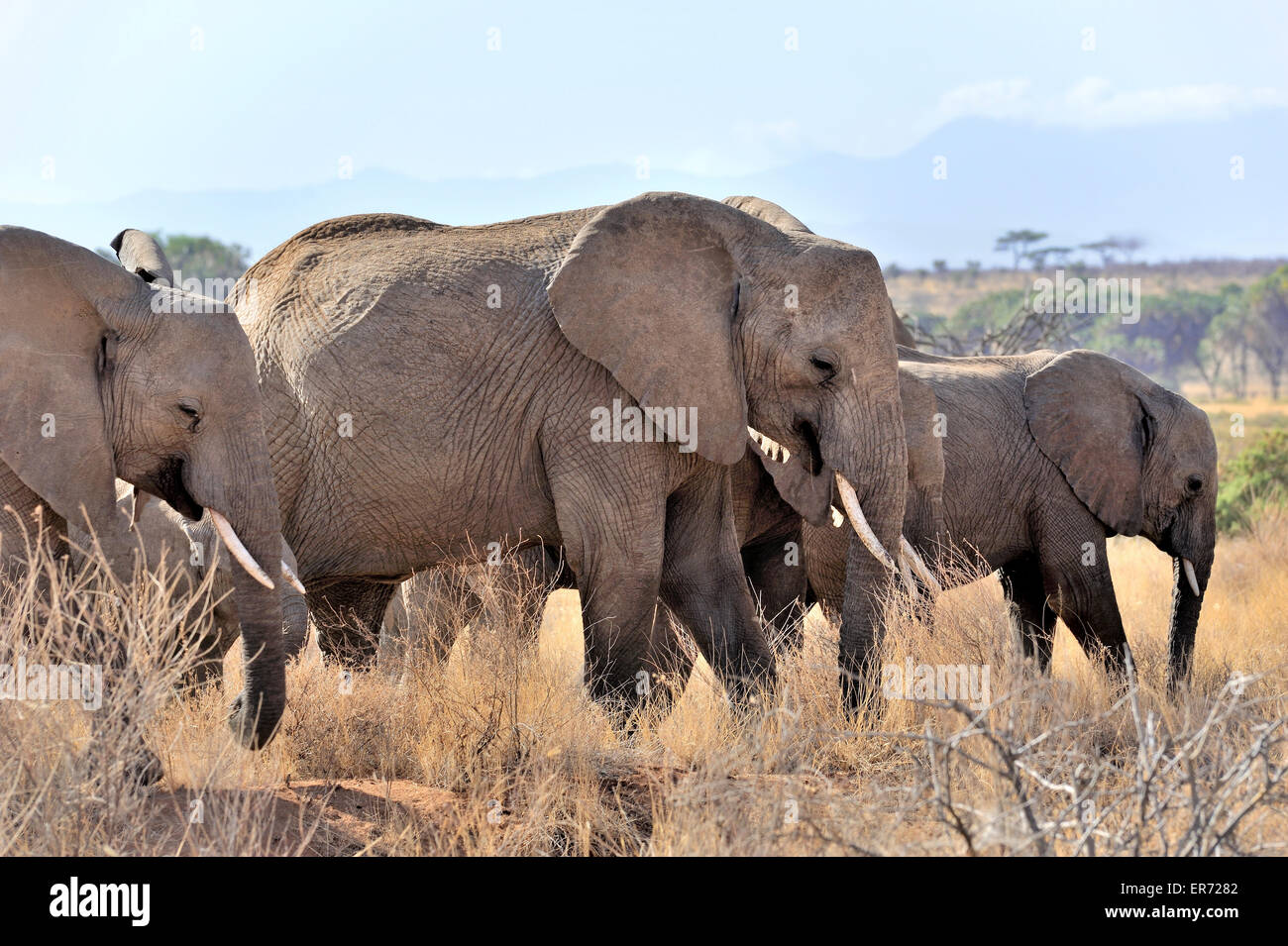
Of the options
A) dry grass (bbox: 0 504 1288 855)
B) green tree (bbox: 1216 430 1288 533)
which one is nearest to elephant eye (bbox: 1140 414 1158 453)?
dry grass (bbox: 0 504 1288 855)

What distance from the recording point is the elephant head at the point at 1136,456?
10.2m

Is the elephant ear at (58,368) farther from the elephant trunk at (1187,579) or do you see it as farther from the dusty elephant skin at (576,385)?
the elephant trunk at (1187,579)

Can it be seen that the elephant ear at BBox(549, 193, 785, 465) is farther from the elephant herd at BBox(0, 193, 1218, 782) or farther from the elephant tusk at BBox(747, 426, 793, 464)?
the elephant tusk at BBox(747, 426, 793, 464)

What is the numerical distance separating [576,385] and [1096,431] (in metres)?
4.20

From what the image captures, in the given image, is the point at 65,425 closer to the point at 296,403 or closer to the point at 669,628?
the point at 296,403

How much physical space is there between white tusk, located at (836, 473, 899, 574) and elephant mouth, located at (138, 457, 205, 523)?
2.94 metres

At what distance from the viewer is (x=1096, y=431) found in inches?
404

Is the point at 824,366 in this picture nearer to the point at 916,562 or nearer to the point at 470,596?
the point at 916,562

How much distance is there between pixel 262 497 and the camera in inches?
237

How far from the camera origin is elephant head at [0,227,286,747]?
5.70 m

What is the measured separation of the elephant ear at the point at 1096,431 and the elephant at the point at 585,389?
10.1 ft

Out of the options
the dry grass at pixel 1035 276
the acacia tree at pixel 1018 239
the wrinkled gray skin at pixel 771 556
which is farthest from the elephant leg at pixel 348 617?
the dry grass at pixel 1035 276
